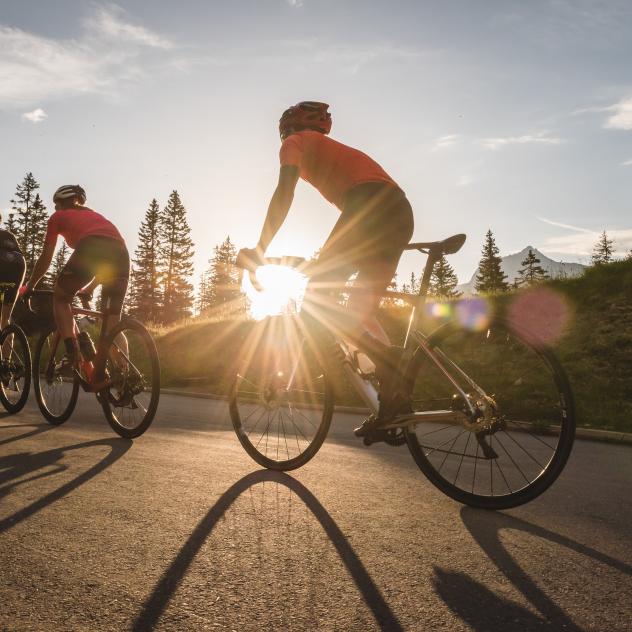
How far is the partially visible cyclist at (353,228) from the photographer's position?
378 centimetres

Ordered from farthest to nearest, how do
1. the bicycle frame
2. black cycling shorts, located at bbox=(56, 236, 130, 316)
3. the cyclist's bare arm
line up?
black cycling shorts, located at bbox=(56, 236, 130, 316) → the cyclist's bare arm → the bicycle frame

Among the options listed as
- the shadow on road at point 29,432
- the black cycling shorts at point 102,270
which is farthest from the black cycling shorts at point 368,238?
the shadow on road at point 29,432

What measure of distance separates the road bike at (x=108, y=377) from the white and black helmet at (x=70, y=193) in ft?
3.49

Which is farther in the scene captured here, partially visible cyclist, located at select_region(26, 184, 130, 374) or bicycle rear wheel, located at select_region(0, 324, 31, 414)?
bicycle rear wheel, located at select_region(0, 324, 31, 414)

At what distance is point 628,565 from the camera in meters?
2.27

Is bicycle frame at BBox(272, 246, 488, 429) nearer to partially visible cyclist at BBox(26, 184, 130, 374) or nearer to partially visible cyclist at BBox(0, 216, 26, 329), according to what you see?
partially visible cyclist at BBox(26, 184, 130, 374)

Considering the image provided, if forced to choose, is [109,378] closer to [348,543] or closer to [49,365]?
[49,365]

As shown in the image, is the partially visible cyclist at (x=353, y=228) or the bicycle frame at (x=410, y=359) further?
the partially visible cyclist at (x=353, y=228)

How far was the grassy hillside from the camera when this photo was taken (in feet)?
31.3

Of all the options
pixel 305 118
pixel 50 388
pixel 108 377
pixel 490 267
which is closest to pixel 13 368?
pixel 50 388

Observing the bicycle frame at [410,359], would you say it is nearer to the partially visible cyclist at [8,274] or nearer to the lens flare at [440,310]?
the partially visible cyclist at [8,274]

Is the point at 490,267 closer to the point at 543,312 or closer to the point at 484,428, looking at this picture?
the point at 543,312

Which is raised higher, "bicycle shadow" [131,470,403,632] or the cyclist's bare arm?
the cyclist's bare arm

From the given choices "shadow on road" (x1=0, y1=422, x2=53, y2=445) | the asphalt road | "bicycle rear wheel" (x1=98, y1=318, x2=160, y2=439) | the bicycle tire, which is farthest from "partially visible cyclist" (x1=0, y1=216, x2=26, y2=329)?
the asphalt road
